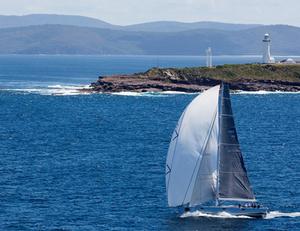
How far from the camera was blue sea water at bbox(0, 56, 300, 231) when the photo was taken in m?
60.9

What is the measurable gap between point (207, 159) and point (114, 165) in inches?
984

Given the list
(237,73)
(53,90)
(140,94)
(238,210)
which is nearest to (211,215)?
(238,210)

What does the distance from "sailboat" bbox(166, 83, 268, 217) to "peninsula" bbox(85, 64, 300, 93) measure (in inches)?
4641

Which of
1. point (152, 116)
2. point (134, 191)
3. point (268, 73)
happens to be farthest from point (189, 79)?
point (134, 191)

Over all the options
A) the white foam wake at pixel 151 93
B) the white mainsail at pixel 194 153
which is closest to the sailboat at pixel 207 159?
the white mainsail at pixel 194 153

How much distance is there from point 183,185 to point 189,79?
125 metres

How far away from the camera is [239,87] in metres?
184

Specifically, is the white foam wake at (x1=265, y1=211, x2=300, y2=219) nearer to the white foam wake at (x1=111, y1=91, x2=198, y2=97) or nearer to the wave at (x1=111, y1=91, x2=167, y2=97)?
the wave at (x1=111, y1=91, x2=167, y2=97)

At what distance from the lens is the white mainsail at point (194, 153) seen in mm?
58375

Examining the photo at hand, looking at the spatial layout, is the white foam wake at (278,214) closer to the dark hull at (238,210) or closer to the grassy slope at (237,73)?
the dark hull at (238,210)

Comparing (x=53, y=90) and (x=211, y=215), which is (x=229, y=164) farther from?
(x=53, y=90)

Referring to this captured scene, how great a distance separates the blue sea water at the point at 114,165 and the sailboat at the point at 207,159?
1.54m

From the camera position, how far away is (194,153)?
58844mm

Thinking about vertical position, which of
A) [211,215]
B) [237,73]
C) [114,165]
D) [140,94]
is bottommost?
[211,215]
